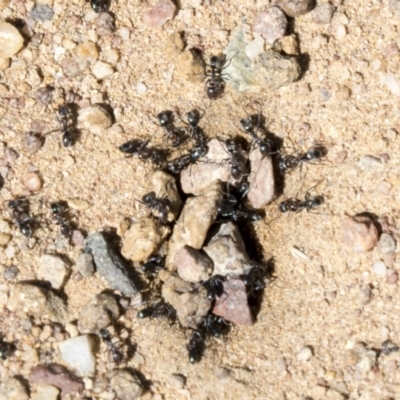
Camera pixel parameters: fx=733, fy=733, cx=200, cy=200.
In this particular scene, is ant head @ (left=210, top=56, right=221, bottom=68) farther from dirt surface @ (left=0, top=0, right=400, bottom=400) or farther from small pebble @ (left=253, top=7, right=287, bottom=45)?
small pebble @ (left=253, top=7, right=287, bottom=45)

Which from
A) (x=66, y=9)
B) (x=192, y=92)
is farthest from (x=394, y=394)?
(x=66, y=9)

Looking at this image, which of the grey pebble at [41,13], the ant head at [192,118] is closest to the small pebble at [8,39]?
the grey pebble at [41,13]

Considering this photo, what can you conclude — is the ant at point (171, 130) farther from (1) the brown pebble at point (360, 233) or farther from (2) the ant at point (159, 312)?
(1) the brown pebble at point (360, 233)

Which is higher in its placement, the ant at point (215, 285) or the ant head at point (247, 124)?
the ant head at point (247, 124)

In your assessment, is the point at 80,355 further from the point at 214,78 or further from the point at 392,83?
the point at 392,83

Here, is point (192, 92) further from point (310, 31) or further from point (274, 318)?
point (274, 318)

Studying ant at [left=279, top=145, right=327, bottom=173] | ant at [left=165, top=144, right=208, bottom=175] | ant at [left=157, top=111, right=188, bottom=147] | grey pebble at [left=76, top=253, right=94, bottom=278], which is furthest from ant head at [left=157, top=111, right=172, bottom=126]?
grey pebble at [left=76, top=253, right=94, bottom=278]
